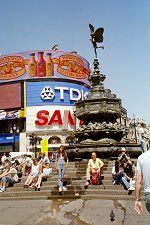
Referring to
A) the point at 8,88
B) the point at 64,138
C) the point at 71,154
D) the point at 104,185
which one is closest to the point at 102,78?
the point at 71,154

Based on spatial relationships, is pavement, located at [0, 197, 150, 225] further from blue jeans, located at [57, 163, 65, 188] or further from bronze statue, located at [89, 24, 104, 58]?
bronze statue, located at [89, 24, 104, 58]

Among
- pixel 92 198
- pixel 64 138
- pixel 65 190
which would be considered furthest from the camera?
pixel 64 138

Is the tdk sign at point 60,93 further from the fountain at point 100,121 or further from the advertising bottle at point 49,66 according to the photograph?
the fountain at point 100,121

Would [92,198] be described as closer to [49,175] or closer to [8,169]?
[49,175]

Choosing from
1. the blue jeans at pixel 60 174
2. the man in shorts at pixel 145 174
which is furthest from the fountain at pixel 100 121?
the man in shorts at pixel 145 174

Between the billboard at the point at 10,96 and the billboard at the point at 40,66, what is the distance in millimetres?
1376

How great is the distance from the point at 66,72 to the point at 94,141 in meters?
46.8

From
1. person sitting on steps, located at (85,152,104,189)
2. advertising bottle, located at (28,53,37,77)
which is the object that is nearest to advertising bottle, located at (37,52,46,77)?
advertising bottle, located at (28,53,37,77)

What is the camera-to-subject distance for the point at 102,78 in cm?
1647

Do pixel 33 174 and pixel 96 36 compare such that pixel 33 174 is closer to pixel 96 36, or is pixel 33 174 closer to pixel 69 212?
pixel 69 212

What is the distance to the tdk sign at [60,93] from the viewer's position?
5894 centimetres

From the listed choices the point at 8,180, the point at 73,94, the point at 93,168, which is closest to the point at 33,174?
the point at 8,180

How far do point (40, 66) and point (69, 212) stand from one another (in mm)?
53522

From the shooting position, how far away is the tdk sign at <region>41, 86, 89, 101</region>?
58.9 m
